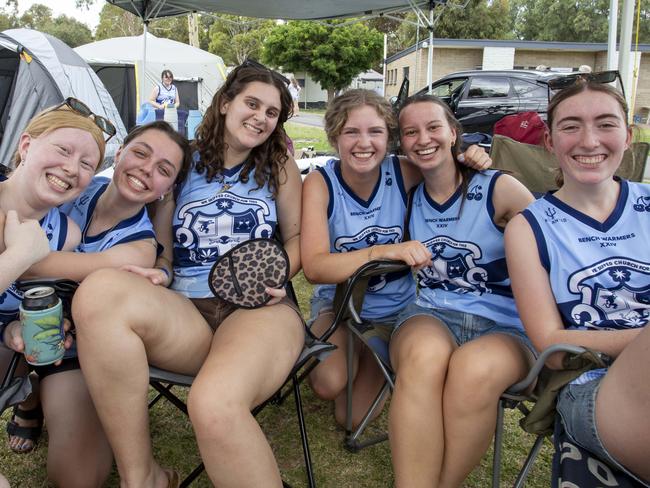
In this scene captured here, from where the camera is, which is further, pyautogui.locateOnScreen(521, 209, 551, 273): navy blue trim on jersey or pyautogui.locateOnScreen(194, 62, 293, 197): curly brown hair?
pyautogui.locateOnScreen(194, 62, 293, 197): curly brown hair

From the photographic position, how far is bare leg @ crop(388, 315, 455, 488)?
4.88 ft

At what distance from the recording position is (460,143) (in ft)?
6.21

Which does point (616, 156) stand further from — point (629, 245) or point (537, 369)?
point (537, 369)

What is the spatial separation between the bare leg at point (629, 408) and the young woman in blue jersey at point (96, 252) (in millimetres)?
1328

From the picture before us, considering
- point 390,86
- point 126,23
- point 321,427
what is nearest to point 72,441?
point 321,427

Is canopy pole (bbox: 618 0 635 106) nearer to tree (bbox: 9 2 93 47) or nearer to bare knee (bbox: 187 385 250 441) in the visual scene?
bare knee (bbox: 187 385 250 441)

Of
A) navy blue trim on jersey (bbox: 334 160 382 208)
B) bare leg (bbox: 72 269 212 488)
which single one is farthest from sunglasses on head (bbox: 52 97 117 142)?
navy blue trim on jersey (bbox: 334 160 382 208)

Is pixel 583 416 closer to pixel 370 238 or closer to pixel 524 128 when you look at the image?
pixel 370 238

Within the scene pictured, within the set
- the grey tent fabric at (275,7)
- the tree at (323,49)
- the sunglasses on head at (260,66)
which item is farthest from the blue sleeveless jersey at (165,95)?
the tree at (323,49)

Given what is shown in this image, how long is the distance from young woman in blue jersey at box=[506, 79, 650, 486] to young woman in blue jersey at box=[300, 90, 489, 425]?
368mm

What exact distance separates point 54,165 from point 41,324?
0.48 metres

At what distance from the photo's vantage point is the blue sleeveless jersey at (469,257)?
1752 millimetres

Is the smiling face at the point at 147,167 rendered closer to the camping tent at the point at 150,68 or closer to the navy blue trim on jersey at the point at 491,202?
the navy blue trim on jersey at the point at 491,202

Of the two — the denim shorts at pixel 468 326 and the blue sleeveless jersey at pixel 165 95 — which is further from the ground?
the blue sleeveless jersey at pixel 165 95
